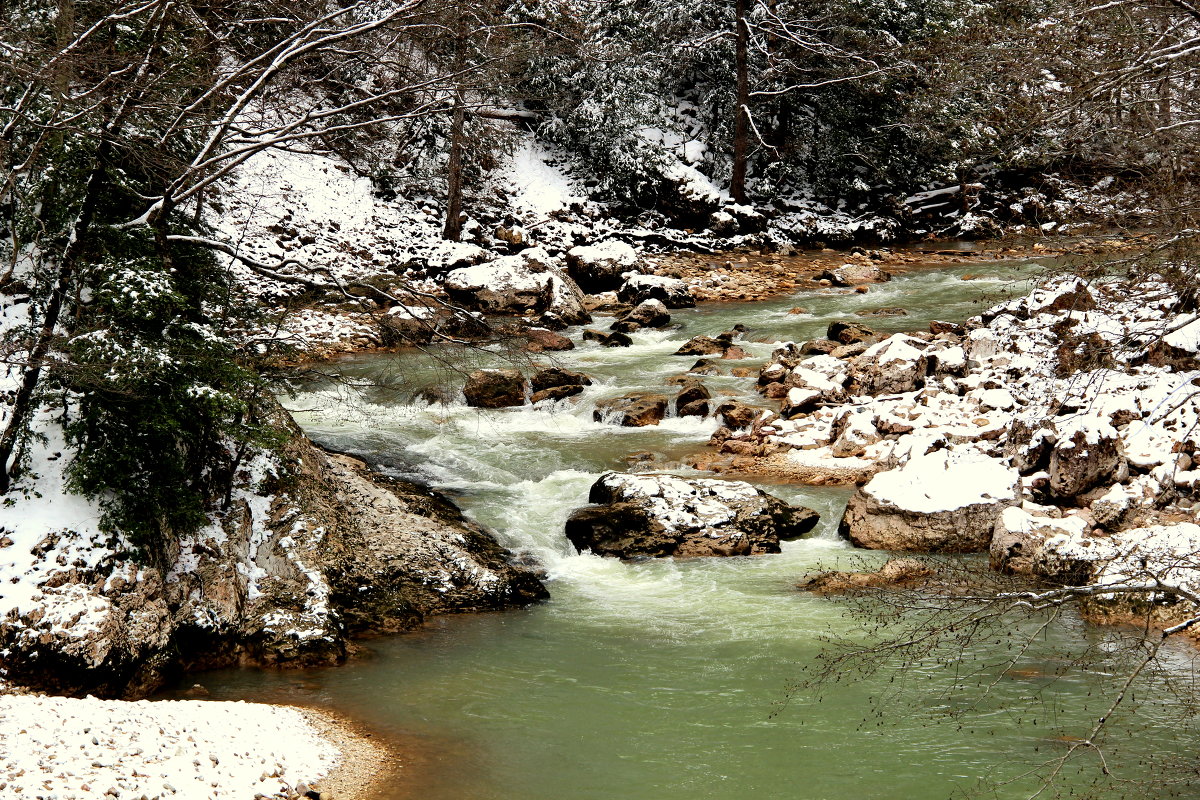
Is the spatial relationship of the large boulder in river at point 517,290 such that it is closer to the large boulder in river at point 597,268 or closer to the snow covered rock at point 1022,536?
the large boulder in river at point 597,268

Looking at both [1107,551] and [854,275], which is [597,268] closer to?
[854,275]

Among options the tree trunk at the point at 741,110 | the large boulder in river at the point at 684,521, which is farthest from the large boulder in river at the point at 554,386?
the tree trunk at the point at 741,110

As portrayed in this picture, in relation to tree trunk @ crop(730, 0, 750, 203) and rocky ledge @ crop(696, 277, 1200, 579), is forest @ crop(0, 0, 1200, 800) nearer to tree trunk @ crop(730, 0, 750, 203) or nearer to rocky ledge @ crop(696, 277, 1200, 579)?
rocky ledge @ crop(696, 277, 1200, 579)

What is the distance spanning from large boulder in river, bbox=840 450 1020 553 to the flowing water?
0.36m

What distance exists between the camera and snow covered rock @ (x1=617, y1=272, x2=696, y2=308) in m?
22.4

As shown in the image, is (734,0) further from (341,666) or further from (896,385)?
(341,666)

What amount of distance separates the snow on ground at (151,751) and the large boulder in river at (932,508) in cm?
615

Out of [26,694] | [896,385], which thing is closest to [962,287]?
[896,385]

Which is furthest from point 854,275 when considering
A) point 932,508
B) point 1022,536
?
point 1022,536

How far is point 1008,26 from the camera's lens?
35.6 feet

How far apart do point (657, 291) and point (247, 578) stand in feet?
49.9

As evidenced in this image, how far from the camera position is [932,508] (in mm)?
10234

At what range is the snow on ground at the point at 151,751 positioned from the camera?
204 inches

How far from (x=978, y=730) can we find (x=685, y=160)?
2623 centimetres
